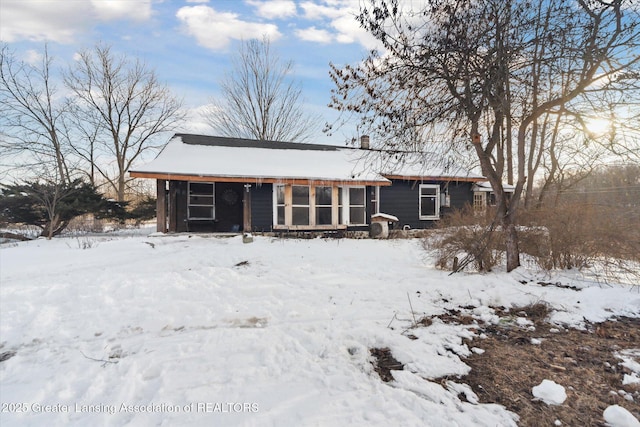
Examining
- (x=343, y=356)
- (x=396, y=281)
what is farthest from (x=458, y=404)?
(x=396, y=281)

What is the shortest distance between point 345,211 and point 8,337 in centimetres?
1048

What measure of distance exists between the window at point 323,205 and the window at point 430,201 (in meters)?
4.75

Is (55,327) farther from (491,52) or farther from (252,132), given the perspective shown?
(252,132)

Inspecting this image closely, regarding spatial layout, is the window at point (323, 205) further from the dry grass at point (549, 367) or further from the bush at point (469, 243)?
the dry grass at point (549, 367)

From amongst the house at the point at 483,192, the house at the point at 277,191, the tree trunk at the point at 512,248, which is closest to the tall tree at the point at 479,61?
the tree trunk at the point at 512,248

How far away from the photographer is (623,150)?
4742mm

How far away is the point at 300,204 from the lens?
12.2m

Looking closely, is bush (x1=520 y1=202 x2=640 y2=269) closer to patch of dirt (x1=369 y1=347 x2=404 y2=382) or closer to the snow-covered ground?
the snow-covered ground

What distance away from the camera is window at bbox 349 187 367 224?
12953mm

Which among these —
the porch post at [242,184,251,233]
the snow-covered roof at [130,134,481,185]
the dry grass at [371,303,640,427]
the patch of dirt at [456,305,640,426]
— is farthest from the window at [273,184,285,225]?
the patch of dirt at [456,305,640,426]

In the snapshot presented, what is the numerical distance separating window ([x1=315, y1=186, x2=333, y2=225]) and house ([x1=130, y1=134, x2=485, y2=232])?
4 cm

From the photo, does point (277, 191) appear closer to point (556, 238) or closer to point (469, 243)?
point (469, 243)

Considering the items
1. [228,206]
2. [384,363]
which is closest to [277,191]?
[228,206]

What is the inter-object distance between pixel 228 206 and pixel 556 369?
12.3 metres
